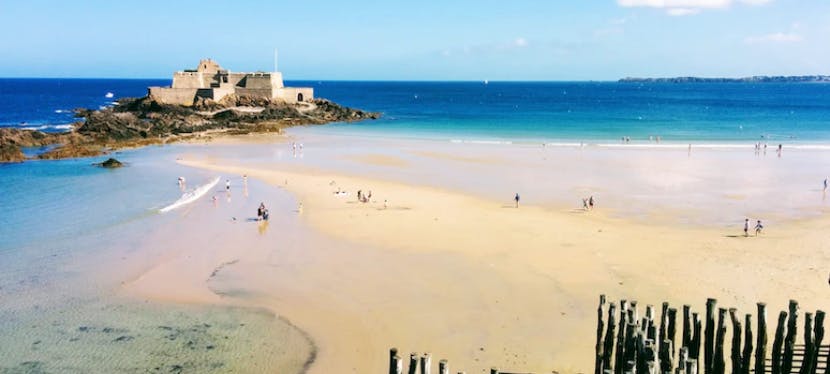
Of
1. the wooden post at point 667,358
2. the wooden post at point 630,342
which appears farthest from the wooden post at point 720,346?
the wooden post at point 667,358

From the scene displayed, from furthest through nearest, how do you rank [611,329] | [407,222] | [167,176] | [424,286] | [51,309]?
[167,176]
[407,222]
[424,286]
[51,309]
[611,329]

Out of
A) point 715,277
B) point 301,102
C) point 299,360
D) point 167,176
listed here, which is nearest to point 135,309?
point 299,360

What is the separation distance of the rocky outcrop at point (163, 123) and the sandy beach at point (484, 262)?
21.8m

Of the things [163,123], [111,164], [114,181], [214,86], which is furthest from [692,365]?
[214,86]

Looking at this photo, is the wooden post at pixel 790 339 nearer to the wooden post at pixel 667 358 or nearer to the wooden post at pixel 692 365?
the wooden post at pixel 667 358

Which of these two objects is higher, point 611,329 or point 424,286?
point 611,329

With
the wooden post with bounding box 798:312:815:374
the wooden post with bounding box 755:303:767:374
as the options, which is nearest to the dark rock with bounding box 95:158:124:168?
the wooden post with bounding box 755:303:767:374

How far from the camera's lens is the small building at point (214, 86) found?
7319cm

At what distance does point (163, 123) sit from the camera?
60531mm

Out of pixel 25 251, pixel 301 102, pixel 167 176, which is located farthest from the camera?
pixel 301 102

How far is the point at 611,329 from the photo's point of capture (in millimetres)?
10852

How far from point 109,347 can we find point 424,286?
25.6ft

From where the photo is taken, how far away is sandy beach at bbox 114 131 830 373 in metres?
14.8

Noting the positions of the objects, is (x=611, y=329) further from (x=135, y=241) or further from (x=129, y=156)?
(x=129, y=156)
